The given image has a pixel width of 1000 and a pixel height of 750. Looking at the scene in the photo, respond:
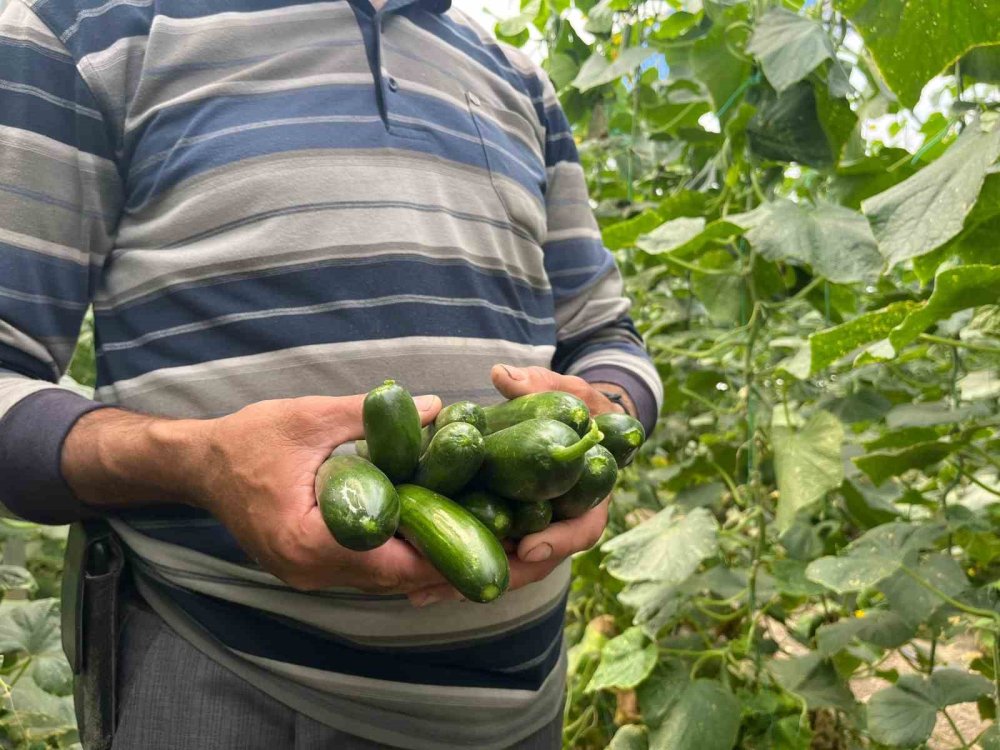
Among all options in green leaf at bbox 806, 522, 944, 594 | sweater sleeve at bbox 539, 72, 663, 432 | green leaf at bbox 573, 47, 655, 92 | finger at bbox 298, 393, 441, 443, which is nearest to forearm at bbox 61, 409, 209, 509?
finger at bbox 298, 393, 441, 443

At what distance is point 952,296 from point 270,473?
75 centimetres

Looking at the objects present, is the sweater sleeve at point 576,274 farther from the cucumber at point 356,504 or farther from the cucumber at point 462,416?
the cucumber at point 356,504

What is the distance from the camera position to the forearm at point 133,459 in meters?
0.76

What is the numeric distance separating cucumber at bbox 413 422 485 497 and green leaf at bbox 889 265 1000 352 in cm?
53

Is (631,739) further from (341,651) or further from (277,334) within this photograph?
(277,334)

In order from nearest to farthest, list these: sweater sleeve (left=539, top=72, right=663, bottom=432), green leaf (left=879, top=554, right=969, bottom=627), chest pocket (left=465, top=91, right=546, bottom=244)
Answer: chest pocket (left=465, top=91, right=546, bottom=244) < sweater sleeve (left=539, top=72, right=663, bottom=432) < green leaf (left=879, top=554, right=969, bottom=627)

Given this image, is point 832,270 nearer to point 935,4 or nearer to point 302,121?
point 935,4

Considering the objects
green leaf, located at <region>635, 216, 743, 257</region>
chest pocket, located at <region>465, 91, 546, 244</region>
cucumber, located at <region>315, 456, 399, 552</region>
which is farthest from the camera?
green leaf, located at <region>635, 216, 743, 257</region>

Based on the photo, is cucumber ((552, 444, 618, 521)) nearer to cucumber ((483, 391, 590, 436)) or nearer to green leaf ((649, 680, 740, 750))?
cucumber ((483, 391, 590, 436))

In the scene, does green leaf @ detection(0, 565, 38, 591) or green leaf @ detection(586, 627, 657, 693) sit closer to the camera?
green leaf @ detection(0, 565, 38, 591)

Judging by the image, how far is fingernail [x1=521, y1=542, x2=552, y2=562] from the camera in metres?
0.77

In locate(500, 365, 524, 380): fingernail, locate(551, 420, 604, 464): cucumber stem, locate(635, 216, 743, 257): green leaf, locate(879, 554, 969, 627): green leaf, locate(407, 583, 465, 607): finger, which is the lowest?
locate(879, 554, 969, 627): green leaf

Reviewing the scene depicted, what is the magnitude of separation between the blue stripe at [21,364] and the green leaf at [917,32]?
92 centimetres

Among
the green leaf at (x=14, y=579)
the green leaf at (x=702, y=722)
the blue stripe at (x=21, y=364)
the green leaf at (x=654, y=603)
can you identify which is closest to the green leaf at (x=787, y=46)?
the green leaf at (x=654, y=603)
